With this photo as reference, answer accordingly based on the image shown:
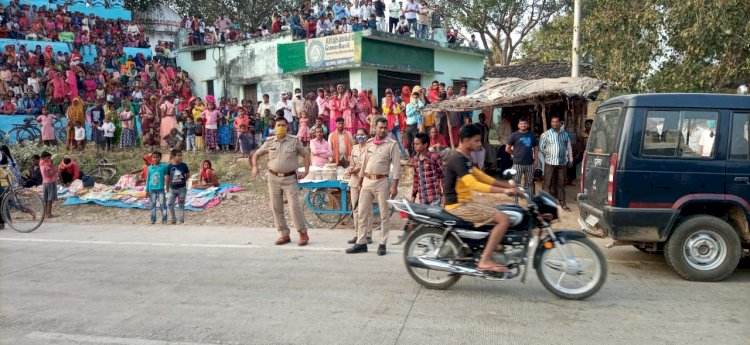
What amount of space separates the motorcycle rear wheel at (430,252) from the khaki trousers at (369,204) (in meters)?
1.66

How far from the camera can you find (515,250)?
5359mm

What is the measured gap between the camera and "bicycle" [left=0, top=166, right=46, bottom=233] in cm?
1004

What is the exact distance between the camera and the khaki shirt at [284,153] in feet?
26.2

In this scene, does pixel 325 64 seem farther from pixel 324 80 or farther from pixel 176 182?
pixel 176 182

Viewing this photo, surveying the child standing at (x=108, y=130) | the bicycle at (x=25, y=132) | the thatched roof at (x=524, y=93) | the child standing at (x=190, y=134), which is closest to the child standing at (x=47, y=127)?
the bicycle at (x=25, y=132)

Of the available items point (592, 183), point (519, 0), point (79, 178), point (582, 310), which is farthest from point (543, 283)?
point (519, 0)

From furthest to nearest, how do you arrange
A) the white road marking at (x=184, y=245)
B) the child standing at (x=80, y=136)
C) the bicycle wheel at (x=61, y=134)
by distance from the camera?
the bicycle wheel at (x=61, y=134) < the child standing at (x=80, y=136) < the white road marking at (x=184, y=245)

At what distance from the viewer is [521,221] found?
5.27 metres

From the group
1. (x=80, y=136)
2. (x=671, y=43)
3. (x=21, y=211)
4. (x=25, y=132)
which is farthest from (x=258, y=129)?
(x=671, y=43)

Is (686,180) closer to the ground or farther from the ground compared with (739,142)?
closer to the ground

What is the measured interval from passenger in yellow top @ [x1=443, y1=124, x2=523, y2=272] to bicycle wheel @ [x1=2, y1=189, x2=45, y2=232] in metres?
8.35

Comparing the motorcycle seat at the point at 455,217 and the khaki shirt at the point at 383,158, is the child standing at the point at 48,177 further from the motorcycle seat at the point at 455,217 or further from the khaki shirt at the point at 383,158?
the motorcycle seat at the point at 455,217

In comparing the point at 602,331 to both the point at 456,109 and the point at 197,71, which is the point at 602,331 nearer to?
the point at 456,109

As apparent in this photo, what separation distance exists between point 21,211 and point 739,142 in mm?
11370
